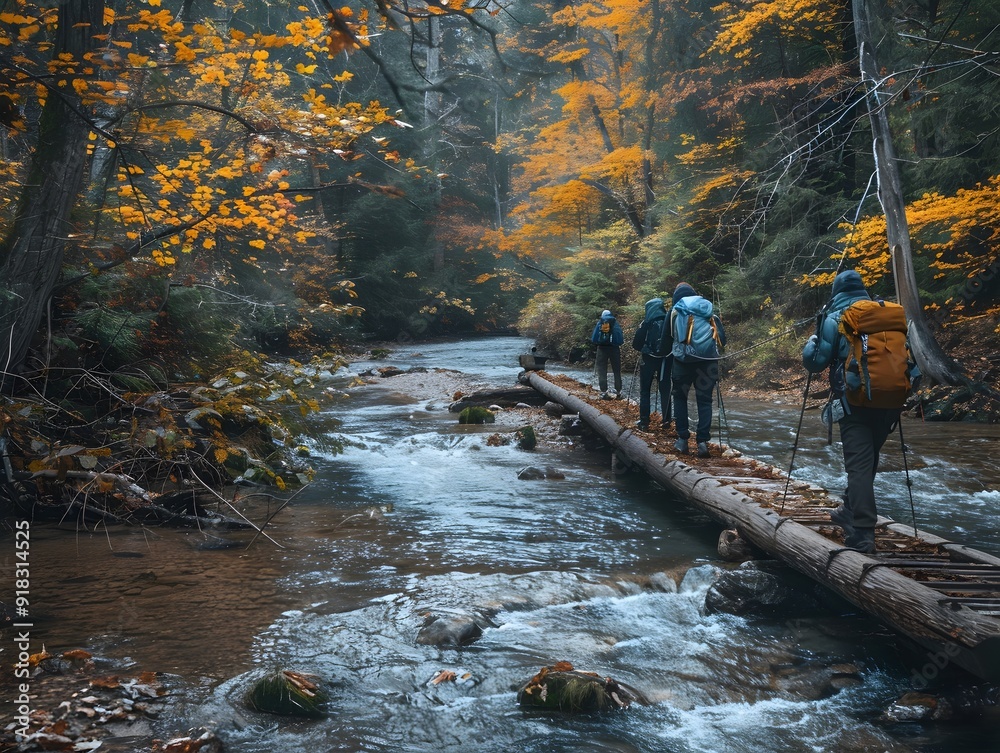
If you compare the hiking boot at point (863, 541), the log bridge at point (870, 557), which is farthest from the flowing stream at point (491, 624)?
the hiking boot at point (863, 541)

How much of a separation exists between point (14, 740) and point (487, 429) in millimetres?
11167

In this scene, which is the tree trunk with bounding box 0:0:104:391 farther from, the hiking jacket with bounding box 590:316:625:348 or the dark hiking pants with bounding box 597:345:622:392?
the dark hiking pants with bounding box 597:345:622:392

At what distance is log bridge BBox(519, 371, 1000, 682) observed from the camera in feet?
14.9

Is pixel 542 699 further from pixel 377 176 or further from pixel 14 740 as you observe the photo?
pixel 377 176

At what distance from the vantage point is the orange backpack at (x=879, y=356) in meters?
5.45

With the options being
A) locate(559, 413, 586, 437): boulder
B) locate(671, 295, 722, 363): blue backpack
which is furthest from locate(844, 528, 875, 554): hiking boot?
locate(559, 413, 586, 437): boulder

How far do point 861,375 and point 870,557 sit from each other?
4.48ft

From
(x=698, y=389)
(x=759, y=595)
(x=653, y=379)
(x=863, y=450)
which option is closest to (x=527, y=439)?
(x=653, y=379)

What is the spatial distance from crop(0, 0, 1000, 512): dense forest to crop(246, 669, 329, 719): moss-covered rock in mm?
2237

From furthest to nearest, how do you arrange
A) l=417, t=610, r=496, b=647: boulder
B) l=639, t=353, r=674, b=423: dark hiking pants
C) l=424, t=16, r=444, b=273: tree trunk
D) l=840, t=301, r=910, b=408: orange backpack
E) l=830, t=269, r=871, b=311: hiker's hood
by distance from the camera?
l=424, t=16, r=444, b=273: tree trunk, l=639, t=353, r=674, b=423: dark hiking pants, l=830, t=269, r=871, b=311: hiker's hood, l=417, t=610, r=496, b=647: boulder, l=840, t=301, r=910, b=408: orange backpack

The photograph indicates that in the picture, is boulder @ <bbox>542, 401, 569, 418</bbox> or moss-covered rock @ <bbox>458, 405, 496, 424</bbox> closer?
moss-covered rock @ <bbox>458, 405, 496, 424</bbox>

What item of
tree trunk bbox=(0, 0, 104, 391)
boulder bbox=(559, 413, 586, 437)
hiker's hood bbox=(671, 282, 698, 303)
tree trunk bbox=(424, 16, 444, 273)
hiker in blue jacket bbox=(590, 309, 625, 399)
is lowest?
boulder bbox=(559, 413, 586, 437)

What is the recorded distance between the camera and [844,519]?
20.1ft

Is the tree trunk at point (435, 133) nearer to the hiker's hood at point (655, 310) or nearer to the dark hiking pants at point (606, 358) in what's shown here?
the dark hiking pants at point (606, 358)
